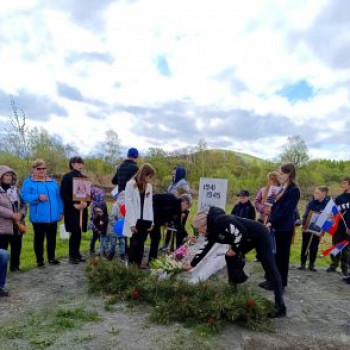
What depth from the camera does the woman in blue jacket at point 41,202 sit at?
7086 mm

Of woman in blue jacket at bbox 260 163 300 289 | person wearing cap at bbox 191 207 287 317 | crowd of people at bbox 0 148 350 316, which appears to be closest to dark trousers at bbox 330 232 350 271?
crowd of people at bbox 0 148 350 316

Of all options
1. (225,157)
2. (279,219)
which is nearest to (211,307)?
(279,219)

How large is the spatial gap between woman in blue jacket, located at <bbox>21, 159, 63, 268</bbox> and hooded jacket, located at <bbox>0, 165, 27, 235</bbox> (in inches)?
6.4

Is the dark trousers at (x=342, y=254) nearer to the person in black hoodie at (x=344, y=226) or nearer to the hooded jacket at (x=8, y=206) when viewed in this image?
the person in black hoodie at (x=344, y=226)

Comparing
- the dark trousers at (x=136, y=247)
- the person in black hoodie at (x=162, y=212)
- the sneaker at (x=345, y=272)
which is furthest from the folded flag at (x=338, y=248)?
the dark trousers at (x=136, y=247)

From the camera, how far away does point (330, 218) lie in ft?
25.5

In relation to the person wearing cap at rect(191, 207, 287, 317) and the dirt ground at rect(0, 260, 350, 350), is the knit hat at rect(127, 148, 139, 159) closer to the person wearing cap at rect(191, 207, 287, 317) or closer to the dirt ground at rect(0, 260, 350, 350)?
the dirt ground at rect(0, 260, 350, 350)

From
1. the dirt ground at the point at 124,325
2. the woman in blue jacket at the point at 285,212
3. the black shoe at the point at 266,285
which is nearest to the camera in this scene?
the dirt ground at the point at 124,325

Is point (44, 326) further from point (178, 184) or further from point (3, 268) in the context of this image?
point (178, 184)

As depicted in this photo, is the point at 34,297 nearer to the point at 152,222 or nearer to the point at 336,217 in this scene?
the point at 152,222

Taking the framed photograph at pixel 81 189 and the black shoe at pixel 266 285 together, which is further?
the framed photograph at pixel 81 189

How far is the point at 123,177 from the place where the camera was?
7574mm

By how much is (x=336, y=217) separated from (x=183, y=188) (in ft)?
10.8

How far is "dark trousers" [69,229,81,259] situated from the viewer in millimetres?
7655
